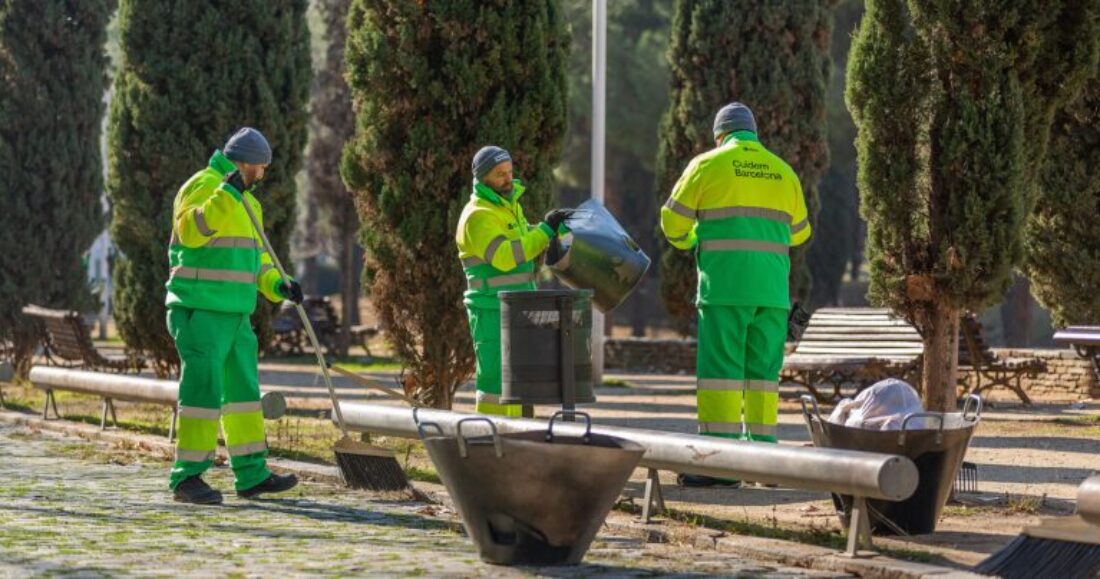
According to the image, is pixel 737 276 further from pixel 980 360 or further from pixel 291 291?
pixel 980 360

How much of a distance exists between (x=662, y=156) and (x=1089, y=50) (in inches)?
527

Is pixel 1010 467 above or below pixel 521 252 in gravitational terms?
below

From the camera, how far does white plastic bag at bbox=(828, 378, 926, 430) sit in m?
8.69

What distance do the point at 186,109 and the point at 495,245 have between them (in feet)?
25.6

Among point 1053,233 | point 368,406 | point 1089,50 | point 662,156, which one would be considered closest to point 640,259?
point 368,406

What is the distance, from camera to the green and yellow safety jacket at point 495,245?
407 inches

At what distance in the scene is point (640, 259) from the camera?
10844mm

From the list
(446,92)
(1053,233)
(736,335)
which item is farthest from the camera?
(1053,233)

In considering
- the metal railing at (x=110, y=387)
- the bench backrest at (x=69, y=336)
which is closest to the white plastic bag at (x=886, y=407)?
the metal railing at (x=110, y=387)

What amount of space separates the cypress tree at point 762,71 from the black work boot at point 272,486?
41.0 ft

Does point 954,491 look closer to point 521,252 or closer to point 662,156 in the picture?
point 521,252

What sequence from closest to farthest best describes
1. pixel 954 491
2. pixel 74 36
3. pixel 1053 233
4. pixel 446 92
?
pixel 954 491, pixel 446 92, pixel 1053 233, pixel 74 36

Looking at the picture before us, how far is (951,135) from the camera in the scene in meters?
9.99

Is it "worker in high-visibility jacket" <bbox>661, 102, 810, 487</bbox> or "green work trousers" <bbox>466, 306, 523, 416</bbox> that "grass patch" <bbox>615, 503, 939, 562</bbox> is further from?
"green work trousers" <bbox>466, 306, 523, 416</bbox>
